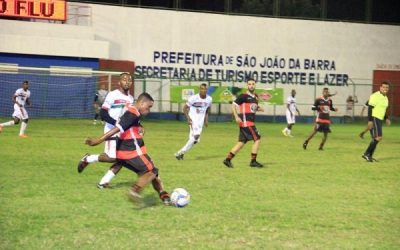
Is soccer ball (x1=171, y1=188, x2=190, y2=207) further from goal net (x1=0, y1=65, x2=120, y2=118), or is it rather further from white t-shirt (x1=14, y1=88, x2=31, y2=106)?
goal net (x1=0, y1=65, x2=120, y2=118)

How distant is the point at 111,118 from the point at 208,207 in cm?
313

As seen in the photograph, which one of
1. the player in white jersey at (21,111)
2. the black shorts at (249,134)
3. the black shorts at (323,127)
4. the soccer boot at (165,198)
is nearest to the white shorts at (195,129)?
the black shorts at (249,134)

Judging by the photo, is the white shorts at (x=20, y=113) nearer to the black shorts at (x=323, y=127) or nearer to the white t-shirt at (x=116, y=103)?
the black shorts at (x=323, y=127)

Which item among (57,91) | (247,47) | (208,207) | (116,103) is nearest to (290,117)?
(57,91)

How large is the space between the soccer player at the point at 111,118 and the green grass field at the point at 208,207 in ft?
1.08

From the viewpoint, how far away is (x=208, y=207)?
9.47 meters

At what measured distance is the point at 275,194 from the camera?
430 inches

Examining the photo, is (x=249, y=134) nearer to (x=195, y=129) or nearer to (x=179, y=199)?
(x=195, y=129)

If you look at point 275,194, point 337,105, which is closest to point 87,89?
point 337,105

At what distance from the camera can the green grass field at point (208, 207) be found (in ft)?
24.0

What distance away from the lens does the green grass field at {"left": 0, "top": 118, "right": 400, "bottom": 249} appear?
731 centimetres

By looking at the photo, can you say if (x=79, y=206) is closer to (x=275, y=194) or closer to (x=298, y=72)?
(x=275, y=194)

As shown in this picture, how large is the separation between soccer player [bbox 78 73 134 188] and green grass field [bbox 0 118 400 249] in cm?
33

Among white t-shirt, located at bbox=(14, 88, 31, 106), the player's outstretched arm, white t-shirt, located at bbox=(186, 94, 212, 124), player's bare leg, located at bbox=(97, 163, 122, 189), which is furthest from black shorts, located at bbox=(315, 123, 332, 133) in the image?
the player's outstretched arm
